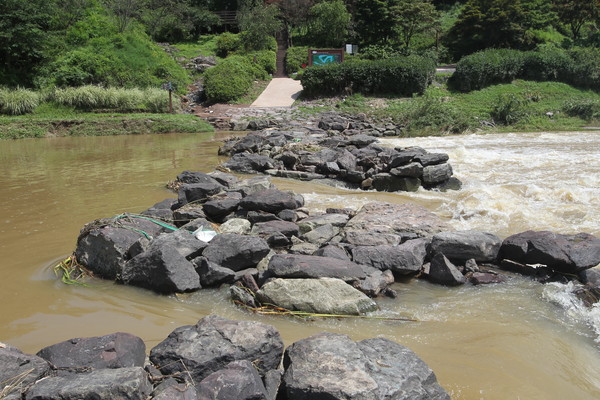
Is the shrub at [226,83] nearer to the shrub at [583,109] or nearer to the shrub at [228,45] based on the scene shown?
the shrub at [228,45]

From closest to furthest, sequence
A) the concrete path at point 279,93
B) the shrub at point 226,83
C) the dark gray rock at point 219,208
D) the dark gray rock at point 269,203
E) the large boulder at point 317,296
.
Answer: the large boulder at point 317,296
the dark gray rock at point 269,203
the dark gray rock at point 219,208
the concrete path at point 279,93
the shrub at point 226,83

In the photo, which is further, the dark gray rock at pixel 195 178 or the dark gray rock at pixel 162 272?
the dark gray rock at pixel 195 178

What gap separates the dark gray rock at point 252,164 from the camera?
11.9 meters

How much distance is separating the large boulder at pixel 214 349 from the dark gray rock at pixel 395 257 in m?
2.22

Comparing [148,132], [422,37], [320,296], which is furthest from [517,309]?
[422,37]

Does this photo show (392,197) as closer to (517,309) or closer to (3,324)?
(517,309)

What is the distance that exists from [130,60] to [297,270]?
27.2m

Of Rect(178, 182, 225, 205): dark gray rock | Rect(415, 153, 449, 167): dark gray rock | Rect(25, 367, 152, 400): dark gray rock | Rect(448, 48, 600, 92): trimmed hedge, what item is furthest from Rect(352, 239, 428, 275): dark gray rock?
Rect(448, 48, 600, 92): trimmed hedge

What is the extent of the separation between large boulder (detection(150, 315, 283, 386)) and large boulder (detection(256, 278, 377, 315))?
3.36ft

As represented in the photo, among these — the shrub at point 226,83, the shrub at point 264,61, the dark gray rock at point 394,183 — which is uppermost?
the shrub at point 264,61

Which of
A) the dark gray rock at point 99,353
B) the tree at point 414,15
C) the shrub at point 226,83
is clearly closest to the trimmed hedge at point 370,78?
the shrub at point 226,83

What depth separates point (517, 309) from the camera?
15.0ft

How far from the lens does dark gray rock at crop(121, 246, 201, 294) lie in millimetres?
4848

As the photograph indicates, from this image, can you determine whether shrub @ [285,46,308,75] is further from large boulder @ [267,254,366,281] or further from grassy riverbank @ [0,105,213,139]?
large boulder @ [267,254,366,281]
